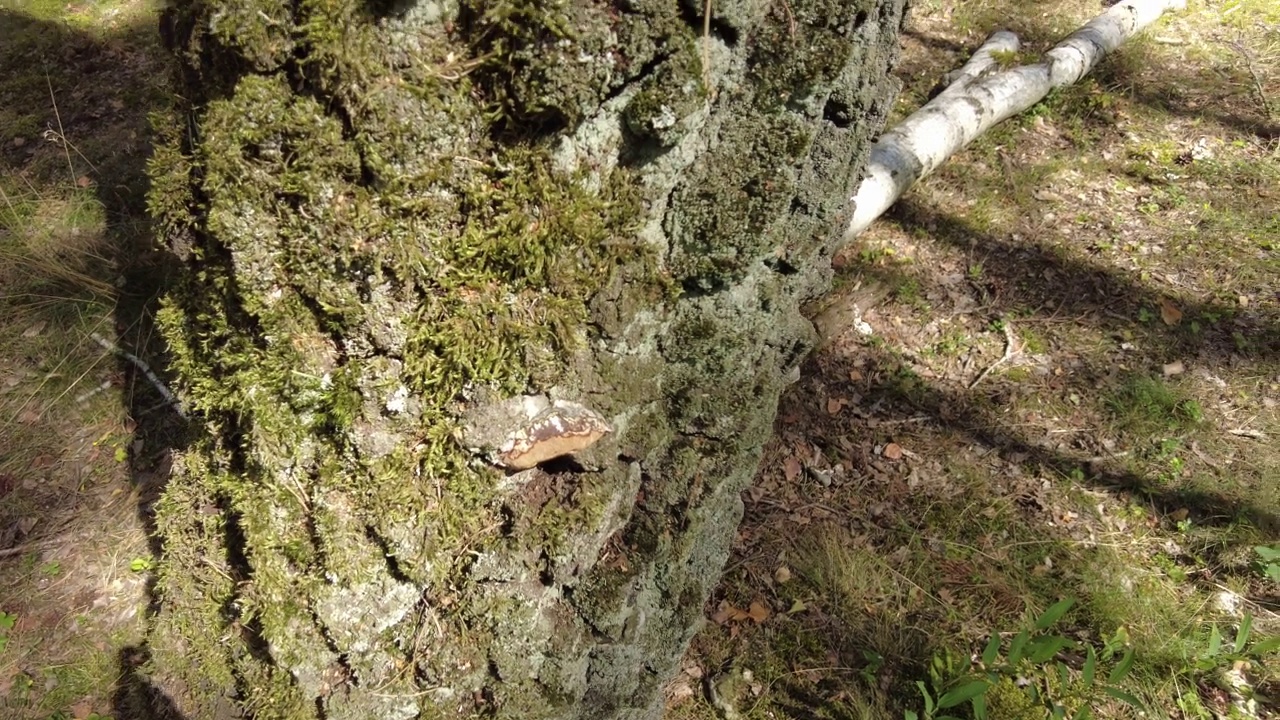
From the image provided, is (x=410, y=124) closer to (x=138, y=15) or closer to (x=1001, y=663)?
(x=1001, y=663)

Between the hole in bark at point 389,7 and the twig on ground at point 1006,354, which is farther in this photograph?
the twig on ground at point 1006,354

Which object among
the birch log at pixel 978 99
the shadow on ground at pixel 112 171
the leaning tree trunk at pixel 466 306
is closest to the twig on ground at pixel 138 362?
the shadow on ground at pixel 112 171

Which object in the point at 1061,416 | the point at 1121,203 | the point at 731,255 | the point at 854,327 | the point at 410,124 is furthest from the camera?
the point at 1121,203

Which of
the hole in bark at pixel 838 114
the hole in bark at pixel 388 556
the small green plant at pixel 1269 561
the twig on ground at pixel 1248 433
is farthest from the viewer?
the twig on ground at pixel 1248 433

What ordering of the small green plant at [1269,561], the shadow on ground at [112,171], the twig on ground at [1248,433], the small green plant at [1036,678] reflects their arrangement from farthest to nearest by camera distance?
the twig on ground at [1248,433], the small green plant at [1269,561], the shadow on ground at [112,171], the small green plant at [1036,678]

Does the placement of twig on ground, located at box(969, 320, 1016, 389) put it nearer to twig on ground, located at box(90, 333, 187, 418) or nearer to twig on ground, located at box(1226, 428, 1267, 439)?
twig on ground, located at box(1226, 428, 1267, 439)

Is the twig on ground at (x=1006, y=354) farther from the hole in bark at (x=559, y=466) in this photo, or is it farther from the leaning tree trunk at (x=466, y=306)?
the hole in bark at (x=559, y=466)

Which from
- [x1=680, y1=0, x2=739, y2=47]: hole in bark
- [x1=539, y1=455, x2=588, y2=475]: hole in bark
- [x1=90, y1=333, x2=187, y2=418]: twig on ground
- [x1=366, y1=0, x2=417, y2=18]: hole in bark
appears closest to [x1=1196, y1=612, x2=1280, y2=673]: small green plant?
[x1=539, y1=455, x2=588, y2=475]: hole in bark

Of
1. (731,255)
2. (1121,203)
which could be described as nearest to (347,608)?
(731,255)
